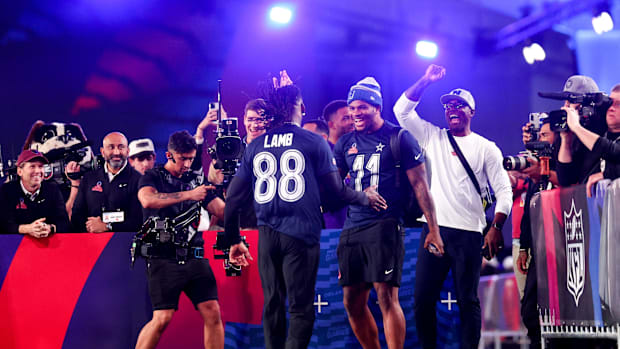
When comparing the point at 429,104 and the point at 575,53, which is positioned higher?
the point at 575,53

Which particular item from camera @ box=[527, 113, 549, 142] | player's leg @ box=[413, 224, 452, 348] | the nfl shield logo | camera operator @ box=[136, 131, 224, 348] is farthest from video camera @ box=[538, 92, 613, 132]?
camera operator @ box=[136, 131, 224, 348]

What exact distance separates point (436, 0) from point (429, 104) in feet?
6.67

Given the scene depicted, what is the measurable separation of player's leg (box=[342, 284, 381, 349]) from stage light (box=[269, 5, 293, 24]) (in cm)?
328

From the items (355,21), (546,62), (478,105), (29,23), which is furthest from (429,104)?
(29,23)

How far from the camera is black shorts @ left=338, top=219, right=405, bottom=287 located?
205 inches

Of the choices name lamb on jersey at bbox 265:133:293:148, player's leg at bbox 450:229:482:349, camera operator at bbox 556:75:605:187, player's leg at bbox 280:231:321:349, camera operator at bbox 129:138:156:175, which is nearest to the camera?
player's leg at bbox 280:231:321:349

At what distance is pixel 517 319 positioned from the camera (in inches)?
297

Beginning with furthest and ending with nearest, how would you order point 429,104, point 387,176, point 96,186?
point 96,186 < point 429,104 < point 387,176

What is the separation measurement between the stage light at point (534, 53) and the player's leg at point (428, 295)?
3491 mm

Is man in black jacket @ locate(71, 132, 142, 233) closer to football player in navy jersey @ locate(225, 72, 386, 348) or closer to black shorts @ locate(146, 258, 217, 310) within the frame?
black shorts @ locate(146, 258, 217, 310)

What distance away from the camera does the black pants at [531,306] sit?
5.37 meters

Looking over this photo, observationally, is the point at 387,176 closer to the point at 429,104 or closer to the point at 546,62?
the point at 429,104

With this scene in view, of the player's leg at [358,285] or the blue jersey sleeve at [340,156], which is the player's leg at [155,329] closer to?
the player's leg at [358,285]

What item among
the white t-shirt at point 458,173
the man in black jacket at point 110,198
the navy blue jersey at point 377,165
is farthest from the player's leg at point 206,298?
the white t-shirt at point 458,173
